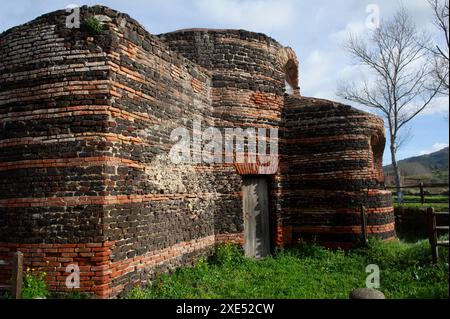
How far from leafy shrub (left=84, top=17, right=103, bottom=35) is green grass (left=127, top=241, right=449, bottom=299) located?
4.69 meters

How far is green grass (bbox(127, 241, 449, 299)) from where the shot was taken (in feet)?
21.0

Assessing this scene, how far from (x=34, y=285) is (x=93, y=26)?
449cm

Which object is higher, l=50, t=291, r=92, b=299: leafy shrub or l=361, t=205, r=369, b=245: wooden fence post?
l=361, t=205, r=369, b=245: wooden fence post

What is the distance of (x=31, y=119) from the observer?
6.13 metres

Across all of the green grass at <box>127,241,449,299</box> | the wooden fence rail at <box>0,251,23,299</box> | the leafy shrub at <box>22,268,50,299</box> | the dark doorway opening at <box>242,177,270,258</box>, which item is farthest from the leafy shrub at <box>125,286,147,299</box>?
the dark doorway opening at <box>242,177,270,258</box>

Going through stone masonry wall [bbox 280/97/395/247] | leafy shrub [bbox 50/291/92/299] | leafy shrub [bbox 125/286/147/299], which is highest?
stone masonry wall [bbox 280/97/395/247]

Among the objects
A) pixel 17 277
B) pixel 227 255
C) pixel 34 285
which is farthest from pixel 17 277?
pixel 227 255

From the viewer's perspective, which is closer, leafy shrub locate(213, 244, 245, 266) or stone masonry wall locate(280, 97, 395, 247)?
leafy shrub locate(213, 244, 245, 266)

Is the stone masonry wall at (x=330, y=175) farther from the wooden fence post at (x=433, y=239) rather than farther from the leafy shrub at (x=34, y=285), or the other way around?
the leafy shrub at (x=34, y=285)

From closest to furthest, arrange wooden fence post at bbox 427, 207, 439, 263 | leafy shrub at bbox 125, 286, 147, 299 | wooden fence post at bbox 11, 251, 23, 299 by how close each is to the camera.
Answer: wooden fence post at bbox 11, 251, 23, 299 < leafy shrub at bbox 125, 286, 147, 299 < wooden fence post at bbox 427, 207, 439, 263

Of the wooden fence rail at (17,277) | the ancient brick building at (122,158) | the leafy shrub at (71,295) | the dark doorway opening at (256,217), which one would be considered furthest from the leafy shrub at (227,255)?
the wooden fence rail at (17,277)

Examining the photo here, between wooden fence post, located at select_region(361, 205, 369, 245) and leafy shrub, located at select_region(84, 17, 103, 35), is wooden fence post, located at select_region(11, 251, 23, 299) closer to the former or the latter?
leafy shrub, located at select_region(84, 17, 103, 35)

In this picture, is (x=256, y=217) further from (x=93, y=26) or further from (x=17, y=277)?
(x=93, y=26)
